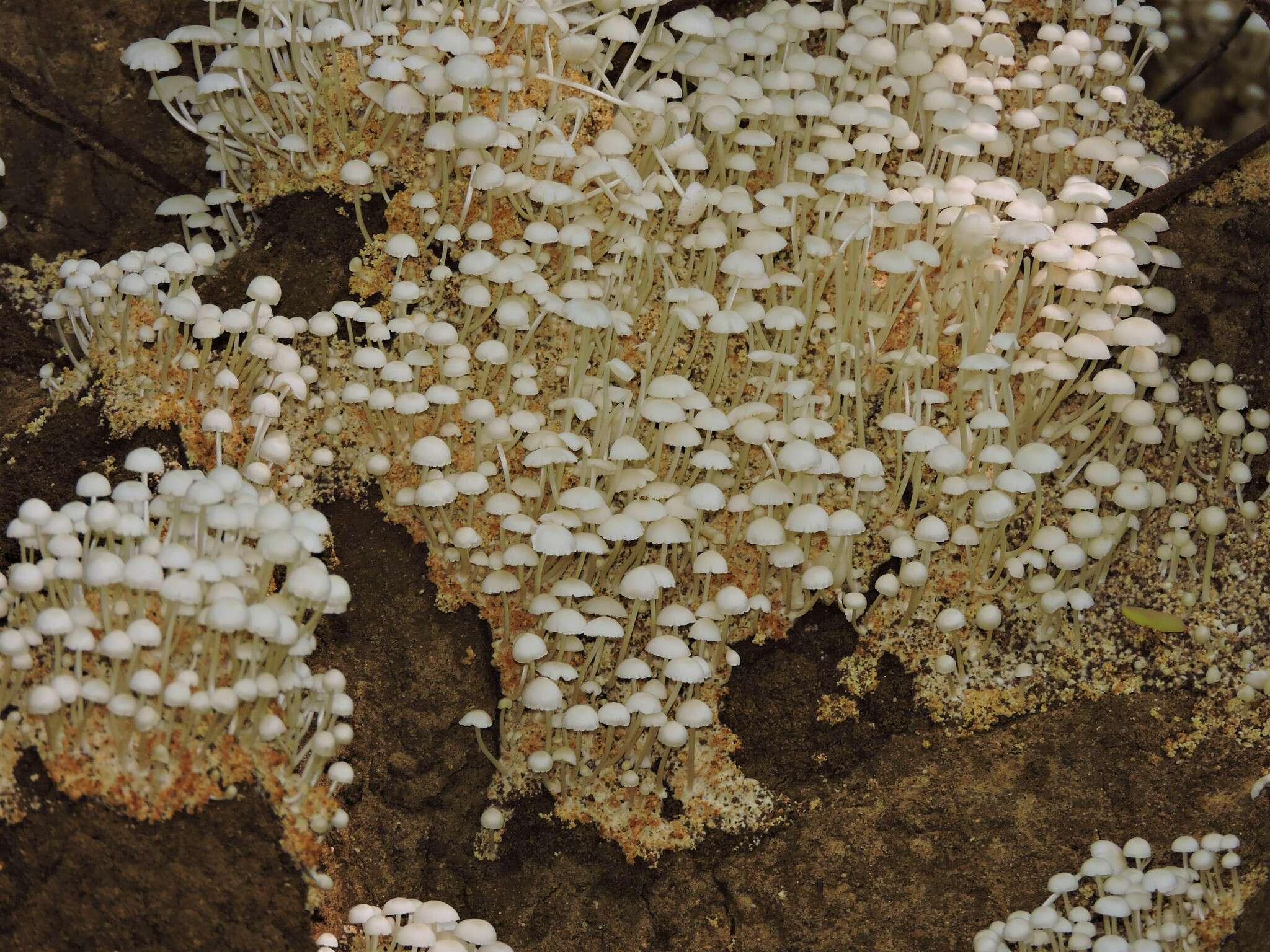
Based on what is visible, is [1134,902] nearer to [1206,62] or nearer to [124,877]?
[124,877]

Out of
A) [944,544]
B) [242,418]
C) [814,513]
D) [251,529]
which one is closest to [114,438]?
[242,418]

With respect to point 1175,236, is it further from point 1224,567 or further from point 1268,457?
point 1224,567

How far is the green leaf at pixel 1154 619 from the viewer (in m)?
4.21

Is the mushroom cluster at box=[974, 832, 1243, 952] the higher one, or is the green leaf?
the green leaf

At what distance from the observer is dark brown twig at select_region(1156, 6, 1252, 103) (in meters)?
5.22

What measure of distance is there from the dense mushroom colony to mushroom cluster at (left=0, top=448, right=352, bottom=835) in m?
0.45

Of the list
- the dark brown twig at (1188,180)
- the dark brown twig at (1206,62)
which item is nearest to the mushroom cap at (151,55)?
the dark brown twig at (1188,180)

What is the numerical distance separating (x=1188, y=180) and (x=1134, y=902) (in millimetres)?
2690

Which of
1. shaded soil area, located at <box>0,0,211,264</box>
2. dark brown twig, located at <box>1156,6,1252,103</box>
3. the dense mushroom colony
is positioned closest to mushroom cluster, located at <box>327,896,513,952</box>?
the dense mushroom colony

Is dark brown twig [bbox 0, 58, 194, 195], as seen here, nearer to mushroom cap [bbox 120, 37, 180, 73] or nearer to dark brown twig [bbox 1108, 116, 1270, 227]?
mushroom cap [bbox 120, 37, 180, 73]

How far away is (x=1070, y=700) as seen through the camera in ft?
13.8

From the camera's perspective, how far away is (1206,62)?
521 cm

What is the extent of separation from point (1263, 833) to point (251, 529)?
3633mm

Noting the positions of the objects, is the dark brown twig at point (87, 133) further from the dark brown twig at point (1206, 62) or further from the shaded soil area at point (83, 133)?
the dark brown twig at point (1206, 62)
